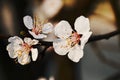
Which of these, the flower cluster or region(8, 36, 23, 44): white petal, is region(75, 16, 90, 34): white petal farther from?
region(8, 36, 23, 44): white petal

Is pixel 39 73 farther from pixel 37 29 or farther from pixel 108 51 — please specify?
pixel 37 29

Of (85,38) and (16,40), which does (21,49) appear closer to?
(16,40)

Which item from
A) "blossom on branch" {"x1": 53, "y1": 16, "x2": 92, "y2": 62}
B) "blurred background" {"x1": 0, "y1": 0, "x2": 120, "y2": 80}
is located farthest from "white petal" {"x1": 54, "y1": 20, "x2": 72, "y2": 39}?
"blurred background" {"x1": 0, "y1": 0, "x2": 120, "y2": 80}

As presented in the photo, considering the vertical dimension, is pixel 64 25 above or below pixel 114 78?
above

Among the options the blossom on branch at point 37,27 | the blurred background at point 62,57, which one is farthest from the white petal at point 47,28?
the blurred background at point 62,57

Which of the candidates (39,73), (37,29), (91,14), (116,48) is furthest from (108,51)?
(37,29)

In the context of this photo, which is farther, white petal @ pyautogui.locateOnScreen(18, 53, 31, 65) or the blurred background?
the blurred background

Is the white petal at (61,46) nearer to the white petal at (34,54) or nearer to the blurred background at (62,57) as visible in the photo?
the white petal at (34,54)
